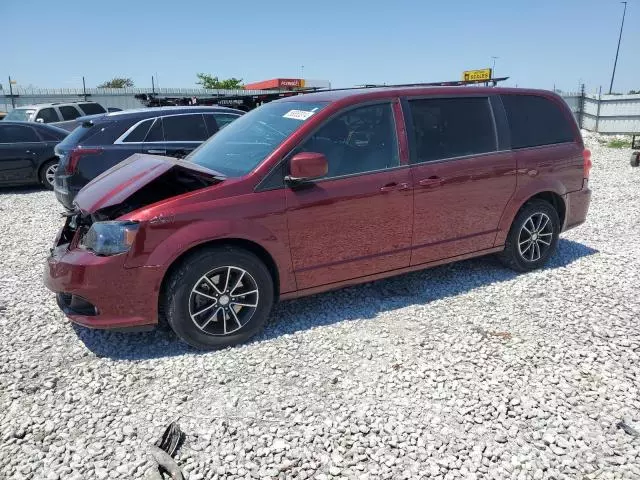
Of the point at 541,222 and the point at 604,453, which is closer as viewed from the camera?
the point at 604,453

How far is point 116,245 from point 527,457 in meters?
2.85

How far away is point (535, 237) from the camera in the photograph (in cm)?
525

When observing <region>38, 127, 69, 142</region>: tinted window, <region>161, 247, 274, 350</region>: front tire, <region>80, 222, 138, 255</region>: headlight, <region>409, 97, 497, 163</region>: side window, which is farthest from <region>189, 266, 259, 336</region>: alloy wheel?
<region>38, 127, 69, 142</region>: tinted window

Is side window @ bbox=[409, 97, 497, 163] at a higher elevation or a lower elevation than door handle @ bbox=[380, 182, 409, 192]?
higher

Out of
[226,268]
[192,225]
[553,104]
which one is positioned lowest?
[226,268]

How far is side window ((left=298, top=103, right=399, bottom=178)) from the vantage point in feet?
13.2

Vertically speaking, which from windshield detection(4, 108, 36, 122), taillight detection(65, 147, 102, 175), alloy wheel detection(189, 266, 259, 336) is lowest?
alloy wheel detection(189, 266, 259, 336)

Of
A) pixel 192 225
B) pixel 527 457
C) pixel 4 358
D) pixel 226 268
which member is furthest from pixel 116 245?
pixel 527 457

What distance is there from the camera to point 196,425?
2918 mm

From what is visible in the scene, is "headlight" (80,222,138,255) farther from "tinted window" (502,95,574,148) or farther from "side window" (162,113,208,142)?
"side window" (162,113,208,142)

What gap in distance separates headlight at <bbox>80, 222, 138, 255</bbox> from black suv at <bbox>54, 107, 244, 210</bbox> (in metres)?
3.78

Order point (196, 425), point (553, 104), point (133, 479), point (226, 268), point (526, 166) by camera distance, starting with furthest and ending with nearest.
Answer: point (553, 104)
point (526, 166)
point (226, 268)
point (196, 425)
point (133, 479)

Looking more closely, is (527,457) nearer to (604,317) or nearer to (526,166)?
(604,317)

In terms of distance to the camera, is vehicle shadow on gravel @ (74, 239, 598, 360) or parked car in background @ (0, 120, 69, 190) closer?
vehicle shadow on gravel @ (74, 239, 598, 360)
